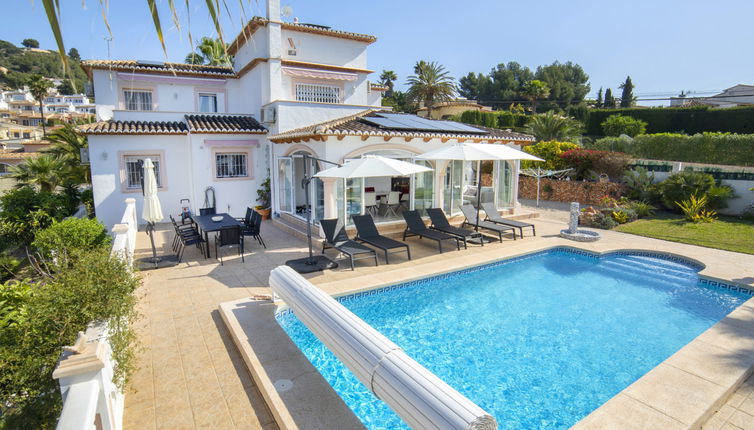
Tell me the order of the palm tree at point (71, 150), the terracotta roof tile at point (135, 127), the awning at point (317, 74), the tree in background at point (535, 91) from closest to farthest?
the terracotta roof tile at point (135, 127)
the awning at point (317, 74)
the palm tree at point (71, 150)
the tree in background at point (535, 91)

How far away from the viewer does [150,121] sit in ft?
61.5

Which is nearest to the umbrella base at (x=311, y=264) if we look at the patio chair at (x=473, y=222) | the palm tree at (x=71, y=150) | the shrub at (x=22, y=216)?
the patio chair at (x=473, y=222)

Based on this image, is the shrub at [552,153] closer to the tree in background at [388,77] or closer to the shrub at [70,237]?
the shrub at [70,237]

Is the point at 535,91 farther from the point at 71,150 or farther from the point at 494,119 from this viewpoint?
the point at 71,150

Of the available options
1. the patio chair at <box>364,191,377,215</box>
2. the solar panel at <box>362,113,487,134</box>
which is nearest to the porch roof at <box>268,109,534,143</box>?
the solar panel at <box>362,113,487,134</box>

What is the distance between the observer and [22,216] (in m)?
15.0

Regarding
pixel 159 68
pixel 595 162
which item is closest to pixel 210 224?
pixel 159 68

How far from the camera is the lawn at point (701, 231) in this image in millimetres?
14258

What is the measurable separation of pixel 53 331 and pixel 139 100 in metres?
18.7

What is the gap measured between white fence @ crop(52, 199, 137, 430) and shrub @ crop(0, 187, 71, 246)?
13.3m

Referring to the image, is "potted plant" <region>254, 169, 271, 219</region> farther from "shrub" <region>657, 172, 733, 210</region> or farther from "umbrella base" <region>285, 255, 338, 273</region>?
"shrub" <region>657, 172, 733, 210</region>

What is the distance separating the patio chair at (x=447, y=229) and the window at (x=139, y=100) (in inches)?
614

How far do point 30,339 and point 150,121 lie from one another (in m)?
16.5

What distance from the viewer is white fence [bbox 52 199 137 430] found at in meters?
3.57
